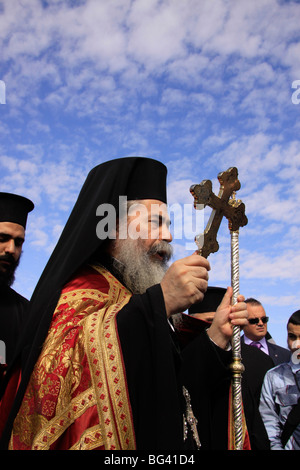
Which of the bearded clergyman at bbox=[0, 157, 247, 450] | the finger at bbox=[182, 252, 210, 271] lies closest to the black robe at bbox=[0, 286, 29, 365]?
the bearded clergyman at bbox=[0, 157, 247, 450]

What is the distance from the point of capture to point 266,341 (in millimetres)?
8477

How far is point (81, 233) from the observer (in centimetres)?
322

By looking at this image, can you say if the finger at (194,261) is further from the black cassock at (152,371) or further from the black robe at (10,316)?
the black robe at (10,316)

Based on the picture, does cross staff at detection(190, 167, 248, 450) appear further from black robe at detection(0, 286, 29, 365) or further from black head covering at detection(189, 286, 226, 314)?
black head covering at detection(189, 286, 226, 314)

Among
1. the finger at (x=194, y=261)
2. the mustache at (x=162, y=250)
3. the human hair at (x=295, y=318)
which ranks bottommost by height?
the finger at (x=194, y=261)

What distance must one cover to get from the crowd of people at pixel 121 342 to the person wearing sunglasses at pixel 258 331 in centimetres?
467

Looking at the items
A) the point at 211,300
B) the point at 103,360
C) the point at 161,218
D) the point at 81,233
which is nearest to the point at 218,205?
the point at 161,218

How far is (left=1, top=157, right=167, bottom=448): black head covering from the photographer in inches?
109

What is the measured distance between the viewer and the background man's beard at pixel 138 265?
139 inches

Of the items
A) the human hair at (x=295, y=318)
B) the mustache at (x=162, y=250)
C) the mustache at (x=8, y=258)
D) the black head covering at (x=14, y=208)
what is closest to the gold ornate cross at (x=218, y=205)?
the mustache at (x=162, y=250)

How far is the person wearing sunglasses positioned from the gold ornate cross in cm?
480

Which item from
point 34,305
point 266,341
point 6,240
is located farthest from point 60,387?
point 266,341

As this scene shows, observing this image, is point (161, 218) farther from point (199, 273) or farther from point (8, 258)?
point (8, 258)

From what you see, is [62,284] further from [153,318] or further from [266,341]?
[266,341]
